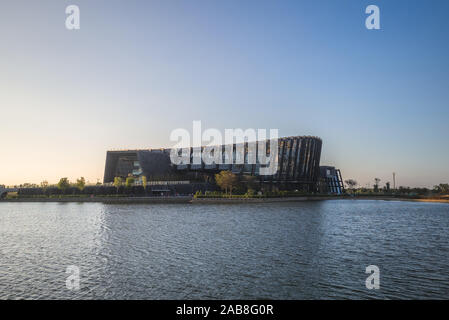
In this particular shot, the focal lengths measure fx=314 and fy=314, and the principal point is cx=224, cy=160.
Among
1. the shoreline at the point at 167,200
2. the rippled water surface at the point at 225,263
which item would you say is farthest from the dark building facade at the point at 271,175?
the rippled water surface at the point at 225,263

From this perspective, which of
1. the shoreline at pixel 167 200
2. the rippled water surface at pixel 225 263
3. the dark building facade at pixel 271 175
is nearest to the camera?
the rippled water surface at pixel 225 263

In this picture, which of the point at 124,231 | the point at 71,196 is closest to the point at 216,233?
the point at 124,231

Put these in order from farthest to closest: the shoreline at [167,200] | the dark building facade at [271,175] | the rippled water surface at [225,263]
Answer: the dark building facade at [271,175] < the shoreline at [167,200] < the rippled water surface at [225,263]

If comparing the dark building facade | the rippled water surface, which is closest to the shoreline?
the dark building facade

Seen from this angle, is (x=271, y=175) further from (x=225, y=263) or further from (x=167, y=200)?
(x=225, y=263)

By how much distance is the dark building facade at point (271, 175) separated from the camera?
137 metres

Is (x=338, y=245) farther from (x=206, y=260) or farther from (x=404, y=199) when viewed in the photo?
(x=404, y=199)

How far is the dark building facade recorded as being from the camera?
137375 millimetres

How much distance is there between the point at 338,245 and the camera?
2723 centimetres

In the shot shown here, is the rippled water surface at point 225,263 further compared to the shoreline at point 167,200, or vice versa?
the shoreline at point 167,200

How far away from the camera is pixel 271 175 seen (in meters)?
137

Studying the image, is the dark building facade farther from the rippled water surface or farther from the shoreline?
the rippled water surface

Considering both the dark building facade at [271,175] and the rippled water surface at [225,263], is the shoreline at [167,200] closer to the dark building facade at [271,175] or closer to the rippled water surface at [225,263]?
the dark building facade at [271,175]
